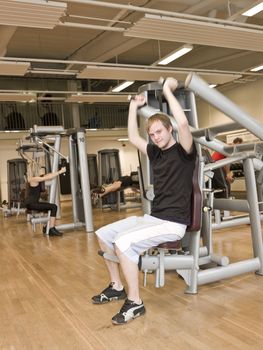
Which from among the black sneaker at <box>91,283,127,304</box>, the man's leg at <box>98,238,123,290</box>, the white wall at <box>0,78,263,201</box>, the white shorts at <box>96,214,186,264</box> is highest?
the white wall at <box>0,78,263,201</box>

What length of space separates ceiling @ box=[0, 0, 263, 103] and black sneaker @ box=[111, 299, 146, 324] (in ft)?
11.3

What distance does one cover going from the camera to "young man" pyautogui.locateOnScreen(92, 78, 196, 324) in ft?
7.22

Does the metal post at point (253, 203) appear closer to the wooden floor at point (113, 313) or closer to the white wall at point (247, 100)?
the wooden floor at point (113, 313)

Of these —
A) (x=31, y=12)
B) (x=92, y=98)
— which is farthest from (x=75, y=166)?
(x=92, y=98)

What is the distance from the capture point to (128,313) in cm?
223

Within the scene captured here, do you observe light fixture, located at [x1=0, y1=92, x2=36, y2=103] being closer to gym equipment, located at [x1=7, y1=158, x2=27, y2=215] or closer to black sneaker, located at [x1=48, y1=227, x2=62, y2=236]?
gym equipment, located at [x1=7, y1=158, x2=27, y2=215]

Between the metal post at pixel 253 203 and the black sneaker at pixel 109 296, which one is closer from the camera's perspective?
the black sneaker at pixel 109 296

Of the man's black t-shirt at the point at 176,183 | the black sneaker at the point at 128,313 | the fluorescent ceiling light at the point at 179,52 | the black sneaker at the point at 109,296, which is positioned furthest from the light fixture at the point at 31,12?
the black sneaker at the point at 128,313

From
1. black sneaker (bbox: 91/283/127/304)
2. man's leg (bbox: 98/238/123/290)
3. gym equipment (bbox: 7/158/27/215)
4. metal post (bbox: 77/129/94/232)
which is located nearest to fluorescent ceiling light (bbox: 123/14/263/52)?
metal post (bbox: 77/129/94/232)

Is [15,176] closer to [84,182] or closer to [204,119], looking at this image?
[84,182]

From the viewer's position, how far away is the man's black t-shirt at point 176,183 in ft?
7.62

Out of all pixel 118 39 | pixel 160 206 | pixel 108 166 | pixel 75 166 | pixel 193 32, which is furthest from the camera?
pixel 108 166

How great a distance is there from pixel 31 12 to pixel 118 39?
381cm

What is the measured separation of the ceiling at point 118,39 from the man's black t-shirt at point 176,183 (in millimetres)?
2871
